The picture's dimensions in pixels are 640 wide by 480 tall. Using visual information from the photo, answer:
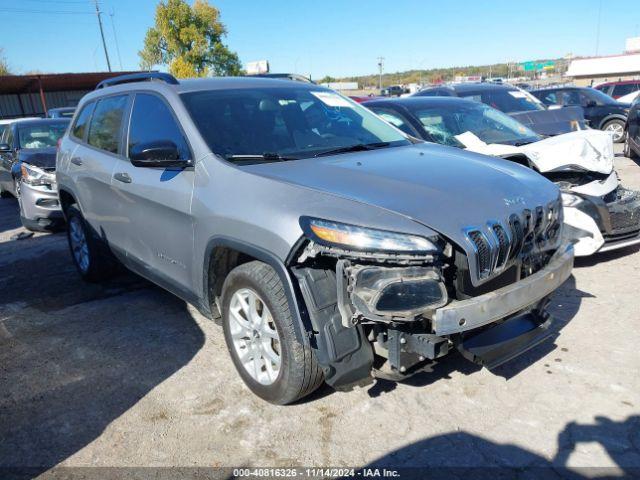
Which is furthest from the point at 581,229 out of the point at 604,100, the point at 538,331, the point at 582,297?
the point at 604,100

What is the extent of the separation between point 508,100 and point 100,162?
20.9ft

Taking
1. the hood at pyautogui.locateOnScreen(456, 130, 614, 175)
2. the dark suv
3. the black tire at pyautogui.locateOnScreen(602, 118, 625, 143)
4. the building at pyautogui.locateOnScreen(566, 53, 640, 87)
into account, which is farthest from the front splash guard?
the building at pyautogui.locateOnScreen(566, 53, 640, 87)

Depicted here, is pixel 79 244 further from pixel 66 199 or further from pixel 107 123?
pixel 107 123

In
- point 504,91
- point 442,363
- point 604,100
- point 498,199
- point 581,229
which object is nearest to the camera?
point 498,199

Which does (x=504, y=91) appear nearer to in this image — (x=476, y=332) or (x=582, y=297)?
(x=582, y=297)

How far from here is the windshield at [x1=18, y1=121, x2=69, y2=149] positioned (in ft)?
29.9

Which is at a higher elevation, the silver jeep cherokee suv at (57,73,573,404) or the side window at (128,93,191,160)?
the side window at (128,93,191,160)

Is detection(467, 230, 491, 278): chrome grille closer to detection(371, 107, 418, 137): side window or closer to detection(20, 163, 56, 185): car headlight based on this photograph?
detection(371, 107, 418, 137): side window

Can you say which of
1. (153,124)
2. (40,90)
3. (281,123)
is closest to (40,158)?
(153,124)

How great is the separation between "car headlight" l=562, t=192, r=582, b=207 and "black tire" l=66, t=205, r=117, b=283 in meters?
4.01

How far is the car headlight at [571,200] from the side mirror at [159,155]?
10.7ft

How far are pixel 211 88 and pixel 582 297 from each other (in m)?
3.32

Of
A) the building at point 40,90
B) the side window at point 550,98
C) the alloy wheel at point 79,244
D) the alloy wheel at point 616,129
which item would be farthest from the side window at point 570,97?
the building at point 40,90

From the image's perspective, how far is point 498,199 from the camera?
272cm
